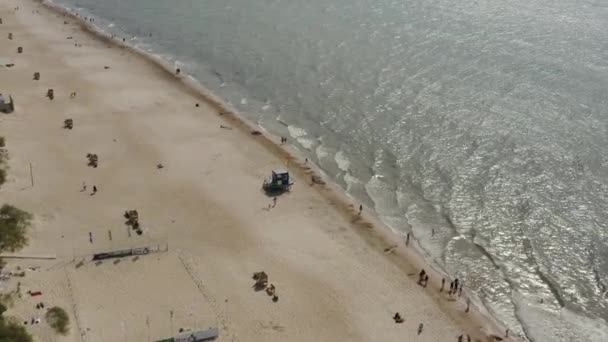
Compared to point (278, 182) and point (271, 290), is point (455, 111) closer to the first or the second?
point (278, 182)

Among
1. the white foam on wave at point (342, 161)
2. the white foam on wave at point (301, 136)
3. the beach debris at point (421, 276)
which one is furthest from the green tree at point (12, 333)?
the white foam on wave at point (301, 136)

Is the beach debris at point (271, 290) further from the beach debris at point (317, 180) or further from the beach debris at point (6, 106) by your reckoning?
the beach debris at point (6, 106)

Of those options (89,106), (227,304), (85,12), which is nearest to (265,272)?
(227,304)

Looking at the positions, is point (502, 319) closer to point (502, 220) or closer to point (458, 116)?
point (502, 220)

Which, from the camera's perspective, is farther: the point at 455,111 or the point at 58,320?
the point at 455,111

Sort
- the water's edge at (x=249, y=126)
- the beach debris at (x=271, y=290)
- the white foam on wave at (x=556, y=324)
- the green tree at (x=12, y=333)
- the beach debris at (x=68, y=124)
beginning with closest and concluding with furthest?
the green tree at (x=12, y=333), the white foam on wave at (x=556, y=324), the beach debris at (x=271, y=290), the water's edge at (x=249, y=126), the beach debris at (x=68, y=124)

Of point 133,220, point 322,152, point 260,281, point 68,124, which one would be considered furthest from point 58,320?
point 68,124

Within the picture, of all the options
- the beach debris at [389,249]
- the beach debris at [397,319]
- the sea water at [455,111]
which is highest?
the sea water at [455,111]
